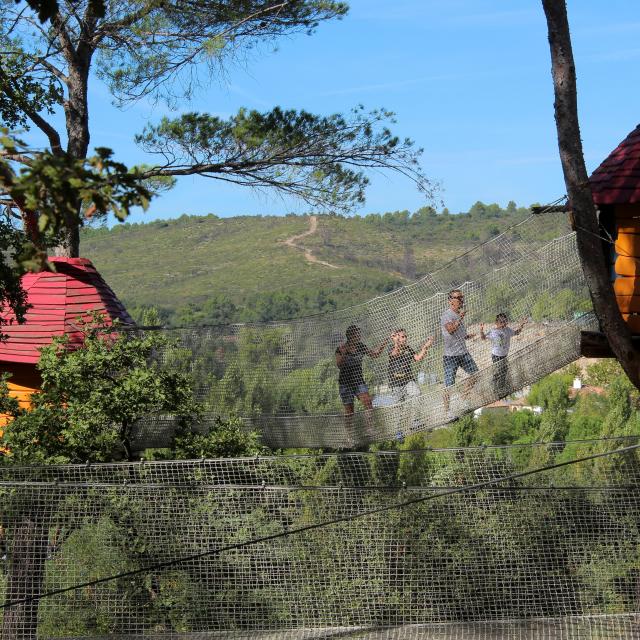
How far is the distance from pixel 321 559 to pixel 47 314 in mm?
4668

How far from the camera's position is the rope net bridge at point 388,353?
7020 mm

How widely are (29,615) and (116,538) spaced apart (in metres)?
1.05

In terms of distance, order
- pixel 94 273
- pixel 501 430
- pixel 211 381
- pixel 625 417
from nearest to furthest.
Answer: pixel 211 381
pixel 94 273
pixel 625 417
pixel 501 430

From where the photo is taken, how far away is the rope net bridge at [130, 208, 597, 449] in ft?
23.0

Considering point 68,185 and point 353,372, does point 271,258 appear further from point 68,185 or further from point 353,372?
point 68,185

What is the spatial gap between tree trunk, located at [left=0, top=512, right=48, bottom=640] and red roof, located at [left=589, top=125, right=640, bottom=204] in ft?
12.9

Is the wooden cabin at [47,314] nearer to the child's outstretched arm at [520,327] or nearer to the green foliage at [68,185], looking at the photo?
the child's outstretched arm at [520,327]

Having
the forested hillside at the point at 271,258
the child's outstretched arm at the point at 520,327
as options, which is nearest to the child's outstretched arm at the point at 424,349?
the child's outstretched arm at the point at 520,327

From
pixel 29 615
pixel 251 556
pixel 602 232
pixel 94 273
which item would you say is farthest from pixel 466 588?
pixel 94 273

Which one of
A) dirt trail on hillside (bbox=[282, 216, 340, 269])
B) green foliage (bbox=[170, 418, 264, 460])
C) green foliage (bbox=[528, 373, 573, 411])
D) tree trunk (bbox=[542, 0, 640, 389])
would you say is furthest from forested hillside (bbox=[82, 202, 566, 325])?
tree trunk (bbox=[542, 0, 640, 389])

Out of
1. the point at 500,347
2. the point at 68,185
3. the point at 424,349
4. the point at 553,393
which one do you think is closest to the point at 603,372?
the point at 553,393

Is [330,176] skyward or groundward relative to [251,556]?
skyward

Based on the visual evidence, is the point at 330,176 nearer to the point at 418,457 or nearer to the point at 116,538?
the point at 418,457

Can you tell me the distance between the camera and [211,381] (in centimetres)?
882
